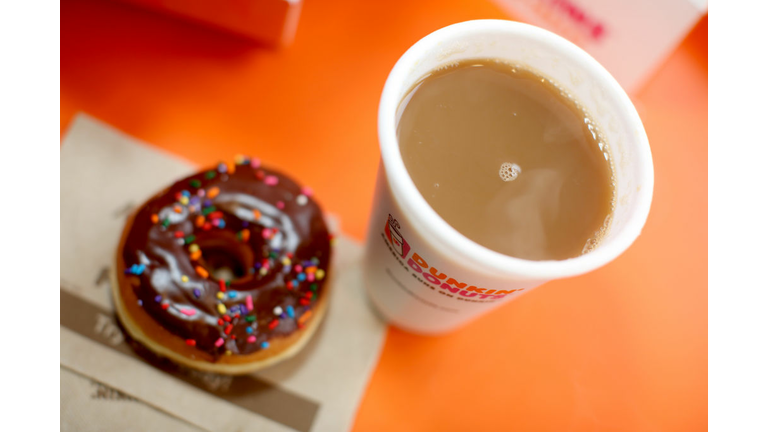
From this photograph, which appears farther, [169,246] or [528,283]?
[169,246]

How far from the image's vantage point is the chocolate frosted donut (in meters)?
0.96

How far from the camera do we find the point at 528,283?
74cm

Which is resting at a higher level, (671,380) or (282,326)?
(671,380)

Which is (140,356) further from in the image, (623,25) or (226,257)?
(623,25)

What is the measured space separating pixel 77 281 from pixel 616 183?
1073mm

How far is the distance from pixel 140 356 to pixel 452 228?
2.49 feet

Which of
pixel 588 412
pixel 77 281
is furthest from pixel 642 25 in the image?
pixel 77 281

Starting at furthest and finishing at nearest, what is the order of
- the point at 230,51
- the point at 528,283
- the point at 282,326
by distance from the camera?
the point at 230,51
the point at 282,326
the point at 528,283

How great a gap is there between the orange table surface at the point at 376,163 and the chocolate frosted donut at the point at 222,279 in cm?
21

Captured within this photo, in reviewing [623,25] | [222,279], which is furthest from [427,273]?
[623,25]

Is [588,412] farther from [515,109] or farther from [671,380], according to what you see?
[515,109]

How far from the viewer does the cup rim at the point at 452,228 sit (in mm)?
621

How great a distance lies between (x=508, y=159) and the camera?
79 cm

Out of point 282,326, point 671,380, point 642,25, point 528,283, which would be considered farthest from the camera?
point 671,380
